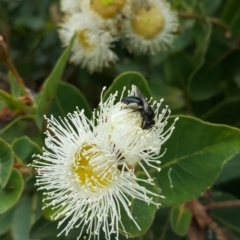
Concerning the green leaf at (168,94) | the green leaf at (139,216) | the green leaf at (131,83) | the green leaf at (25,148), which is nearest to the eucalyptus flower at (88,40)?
the green leaf at (168,94)

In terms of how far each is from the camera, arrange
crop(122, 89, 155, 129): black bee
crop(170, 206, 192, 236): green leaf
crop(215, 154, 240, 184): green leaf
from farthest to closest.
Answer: crop(215, 154, 240, 184): green leaf → crop(170, 206, 192, 236): green leaf → crop(122, 89, 155, 129): black bee

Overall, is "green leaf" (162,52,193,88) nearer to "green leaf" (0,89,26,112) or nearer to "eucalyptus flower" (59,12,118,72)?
"eucalyptus flower" (59,12,118,72)

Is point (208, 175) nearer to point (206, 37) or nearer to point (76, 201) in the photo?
point (76, 201)

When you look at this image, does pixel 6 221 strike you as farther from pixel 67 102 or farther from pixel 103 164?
pixel 103 164

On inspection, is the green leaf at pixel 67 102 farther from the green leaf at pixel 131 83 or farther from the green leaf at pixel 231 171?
the green leaf at pixel 231 171

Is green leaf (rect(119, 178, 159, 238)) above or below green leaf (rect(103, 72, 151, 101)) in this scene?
below

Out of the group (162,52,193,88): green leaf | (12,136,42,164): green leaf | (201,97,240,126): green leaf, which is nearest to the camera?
(12,136,42,164): green leaf

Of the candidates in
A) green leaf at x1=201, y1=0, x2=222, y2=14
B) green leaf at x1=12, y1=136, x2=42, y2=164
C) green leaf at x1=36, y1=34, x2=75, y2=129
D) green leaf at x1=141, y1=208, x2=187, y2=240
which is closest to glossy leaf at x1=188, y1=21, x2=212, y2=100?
green leaf at x1=201, y1=0, x2=222, y2=14

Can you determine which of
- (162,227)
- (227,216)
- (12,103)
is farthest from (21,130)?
(227,216)
